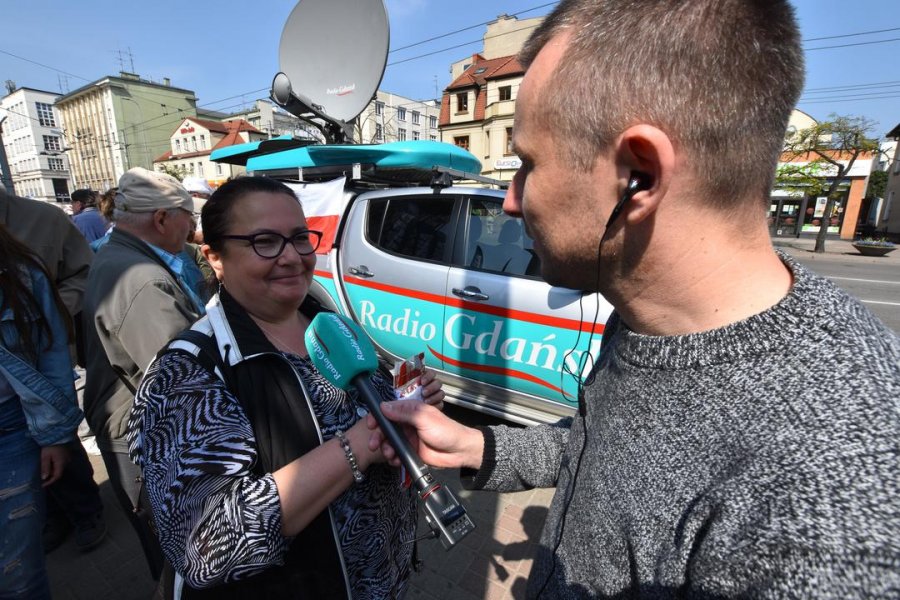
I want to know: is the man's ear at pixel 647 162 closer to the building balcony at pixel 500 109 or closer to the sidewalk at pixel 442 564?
the sidewalk at pixel 442 564

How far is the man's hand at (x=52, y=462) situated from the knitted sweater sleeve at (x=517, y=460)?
1.78 metres

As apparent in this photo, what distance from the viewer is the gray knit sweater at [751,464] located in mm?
484

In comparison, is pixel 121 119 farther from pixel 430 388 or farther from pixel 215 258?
pixel 430 388

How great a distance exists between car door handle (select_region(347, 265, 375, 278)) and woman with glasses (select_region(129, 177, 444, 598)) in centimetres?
217

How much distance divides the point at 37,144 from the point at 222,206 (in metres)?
74.0

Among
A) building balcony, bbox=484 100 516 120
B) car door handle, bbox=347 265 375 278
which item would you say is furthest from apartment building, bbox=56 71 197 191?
car door handle, bbox=347 265 375 278

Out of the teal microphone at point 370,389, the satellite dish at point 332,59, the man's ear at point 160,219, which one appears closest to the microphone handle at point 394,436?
the teal microphone at point 370,389

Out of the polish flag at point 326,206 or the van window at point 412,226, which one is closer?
the van window at point 412,226

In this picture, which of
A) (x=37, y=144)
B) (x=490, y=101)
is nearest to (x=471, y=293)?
(x=490, y=101)

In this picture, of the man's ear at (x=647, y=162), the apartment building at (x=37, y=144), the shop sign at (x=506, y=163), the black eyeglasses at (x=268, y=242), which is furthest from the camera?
the apartment building at (x=37, y=144)

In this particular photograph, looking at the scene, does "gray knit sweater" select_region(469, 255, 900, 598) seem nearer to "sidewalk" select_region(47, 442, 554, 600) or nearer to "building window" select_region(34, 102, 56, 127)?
"sidewalk" select_region(47, 442, 554, 600)

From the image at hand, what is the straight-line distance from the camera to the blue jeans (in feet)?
5.08

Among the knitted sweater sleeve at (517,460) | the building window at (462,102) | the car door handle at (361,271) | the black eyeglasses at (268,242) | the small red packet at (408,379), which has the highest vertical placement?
the building window at (462,102)

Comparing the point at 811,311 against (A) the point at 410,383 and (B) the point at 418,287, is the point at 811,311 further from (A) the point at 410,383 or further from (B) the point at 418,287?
(B) the point at 418,287
